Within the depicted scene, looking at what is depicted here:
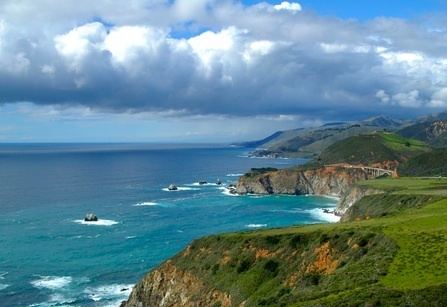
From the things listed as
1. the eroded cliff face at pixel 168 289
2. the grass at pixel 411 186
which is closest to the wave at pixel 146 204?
the grass at pixel 411 186

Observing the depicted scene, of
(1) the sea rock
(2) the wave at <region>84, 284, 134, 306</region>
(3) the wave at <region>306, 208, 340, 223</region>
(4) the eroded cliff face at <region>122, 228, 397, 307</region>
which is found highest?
(4) the eroded cliff face at <region>122, 228, 397, 307</region>

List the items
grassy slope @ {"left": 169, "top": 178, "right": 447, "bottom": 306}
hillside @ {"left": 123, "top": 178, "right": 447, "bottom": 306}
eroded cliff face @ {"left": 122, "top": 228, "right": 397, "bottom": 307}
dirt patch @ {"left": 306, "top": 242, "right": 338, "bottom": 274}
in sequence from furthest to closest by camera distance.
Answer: dirt patch @ {"left": 306, "top": 242, "right": 338, "bottom": 274}
eroded cliff face @ {"left": 122, "top": 228, "right": 397, "bottom": 307}
hillside @ {"left": 123, "top": 178, "right": 447, "bottom": 306}
grassy slope @ {"left": 169, "top": 178, "right": 447, "bottom": 306}

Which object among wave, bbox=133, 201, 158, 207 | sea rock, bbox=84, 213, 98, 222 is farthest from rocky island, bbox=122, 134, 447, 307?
wave, bbox=133, 201, 158, 207

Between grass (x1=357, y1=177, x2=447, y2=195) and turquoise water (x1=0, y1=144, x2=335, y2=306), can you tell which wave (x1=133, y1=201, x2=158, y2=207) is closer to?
turquoise water (x1=0, y1=144, x2=335, y2=306)

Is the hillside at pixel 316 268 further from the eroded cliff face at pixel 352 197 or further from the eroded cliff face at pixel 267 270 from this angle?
the eroded cliff face at pixel 352 197

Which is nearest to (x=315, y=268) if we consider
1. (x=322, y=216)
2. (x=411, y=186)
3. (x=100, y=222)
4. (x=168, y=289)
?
(x=168, y=289)

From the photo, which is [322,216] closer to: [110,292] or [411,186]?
[411,186]
